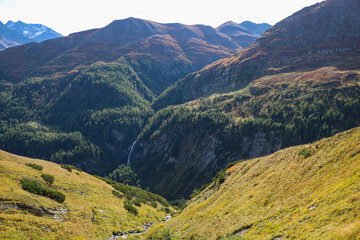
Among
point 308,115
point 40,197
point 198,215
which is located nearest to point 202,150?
point 308,115

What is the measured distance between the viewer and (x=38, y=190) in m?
33.5

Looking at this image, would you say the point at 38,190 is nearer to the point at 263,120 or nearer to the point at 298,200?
the point at 298,200

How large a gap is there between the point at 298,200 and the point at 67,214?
1290 inches

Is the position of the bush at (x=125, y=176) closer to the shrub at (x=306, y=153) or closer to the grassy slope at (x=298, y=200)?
the grassy slope at (x=298, y=200)

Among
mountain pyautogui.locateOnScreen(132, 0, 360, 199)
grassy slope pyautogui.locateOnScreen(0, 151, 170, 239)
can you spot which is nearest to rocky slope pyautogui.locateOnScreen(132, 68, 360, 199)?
mountain pyautogui.locateOnScreen(132, 0, 360, 199)

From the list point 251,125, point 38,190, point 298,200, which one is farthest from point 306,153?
point 251,125

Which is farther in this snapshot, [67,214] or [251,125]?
[251,125]

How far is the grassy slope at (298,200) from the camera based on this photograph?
16.9 metres

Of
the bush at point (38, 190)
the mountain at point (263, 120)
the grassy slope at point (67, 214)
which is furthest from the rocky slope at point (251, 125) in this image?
the bush at point (38, 190)

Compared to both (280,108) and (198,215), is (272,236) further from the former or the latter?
(280,108)

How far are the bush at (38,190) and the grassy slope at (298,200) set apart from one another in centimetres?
2125

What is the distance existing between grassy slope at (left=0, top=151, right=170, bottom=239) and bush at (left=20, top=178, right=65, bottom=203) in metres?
0.88

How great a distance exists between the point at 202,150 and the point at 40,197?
445 feet

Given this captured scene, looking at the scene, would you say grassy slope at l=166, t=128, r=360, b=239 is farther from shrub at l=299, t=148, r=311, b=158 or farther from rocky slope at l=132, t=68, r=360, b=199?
rocky slope at l=132, t=68, r=360, b=199
